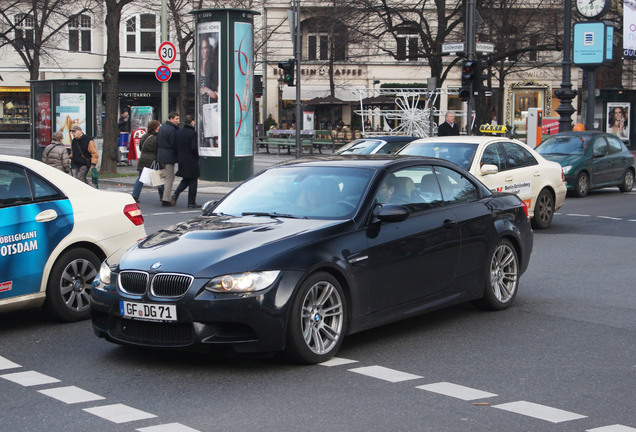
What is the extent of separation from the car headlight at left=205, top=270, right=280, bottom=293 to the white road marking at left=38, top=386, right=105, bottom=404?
3.36ft

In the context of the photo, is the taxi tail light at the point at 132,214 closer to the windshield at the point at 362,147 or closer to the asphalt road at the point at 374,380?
the asphalt road at the point at 374,380

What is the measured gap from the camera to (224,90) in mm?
25266

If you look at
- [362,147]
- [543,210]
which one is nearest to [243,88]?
[362,147]

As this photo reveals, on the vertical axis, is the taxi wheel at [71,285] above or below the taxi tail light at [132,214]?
below

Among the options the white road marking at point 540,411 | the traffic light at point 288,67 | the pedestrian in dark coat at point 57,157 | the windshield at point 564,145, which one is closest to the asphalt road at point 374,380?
the white road marking at point 540,411

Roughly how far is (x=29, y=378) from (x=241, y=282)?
1591 millimetres

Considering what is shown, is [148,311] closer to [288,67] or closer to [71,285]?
[71,285]

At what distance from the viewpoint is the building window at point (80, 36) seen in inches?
2299

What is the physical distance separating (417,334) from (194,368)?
2051 mm

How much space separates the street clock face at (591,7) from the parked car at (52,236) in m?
26.4

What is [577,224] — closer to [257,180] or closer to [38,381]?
[257,180]

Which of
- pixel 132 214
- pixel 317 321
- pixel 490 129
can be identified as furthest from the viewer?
pixel 490 129

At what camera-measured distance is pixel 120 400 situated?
582 cm

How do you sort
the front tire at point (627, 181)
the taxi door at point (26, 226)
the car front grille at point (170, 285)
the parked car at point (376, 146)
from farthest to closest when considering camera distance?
the front tire at point (627, 181) → the parked car at point (376, 146) → the taxi door at point (26, 226) → the car front grille at point (170, 285)
